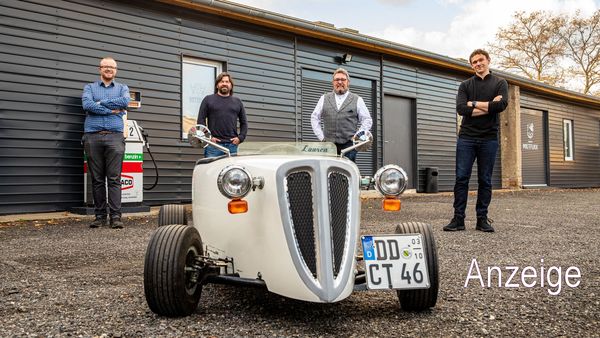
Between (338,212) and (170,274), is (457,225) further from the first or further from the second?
(170,274)

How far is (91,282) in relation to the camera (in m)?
3.61

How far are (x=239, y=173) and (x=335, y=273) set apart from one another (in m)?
0.68

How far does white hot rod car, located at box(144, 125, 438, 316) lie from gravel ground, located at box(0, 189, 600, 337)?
0.56 feet

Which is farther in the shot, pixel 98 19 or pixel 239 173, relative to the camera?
pixel 98 19

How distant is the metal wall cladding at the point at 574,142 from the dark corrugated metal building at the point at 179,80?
5.74m

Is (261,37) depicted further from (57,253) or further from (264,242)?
(264,242)

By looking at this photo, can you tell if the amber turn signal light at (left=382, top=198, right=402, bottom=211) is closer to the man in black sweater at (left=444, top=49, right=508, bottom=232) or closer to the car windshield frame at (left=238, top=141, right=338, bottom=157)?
the car windshield frame at (left=238, top=141, right=338, bottom=157)

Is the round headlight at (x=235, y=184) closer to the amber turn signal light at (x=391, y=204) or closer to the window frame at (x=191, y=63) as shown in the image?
the amber turn signal light at (x=391, y=204)

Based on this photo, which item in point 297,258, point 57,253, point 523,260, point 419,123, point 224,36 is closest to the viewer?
point 297,258

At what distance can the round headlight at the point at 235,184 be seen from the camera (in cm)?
264

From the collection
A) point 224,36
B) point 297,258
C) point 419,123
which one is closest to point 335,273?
point 297,258

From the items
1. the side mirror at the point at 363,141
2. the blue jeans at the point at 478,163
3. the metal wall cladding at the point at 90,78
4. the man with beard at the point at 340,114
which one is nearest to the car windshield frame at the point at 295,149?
the side mirror at the point at 363,141

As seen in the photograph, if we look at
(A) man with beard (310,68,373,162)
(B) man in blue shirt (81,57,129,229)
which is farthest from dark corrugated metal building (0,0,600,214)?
(A) man with beard (310,68,373,162)

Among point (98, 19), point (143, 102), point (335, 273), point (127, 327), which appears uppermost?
point (98, 19)
